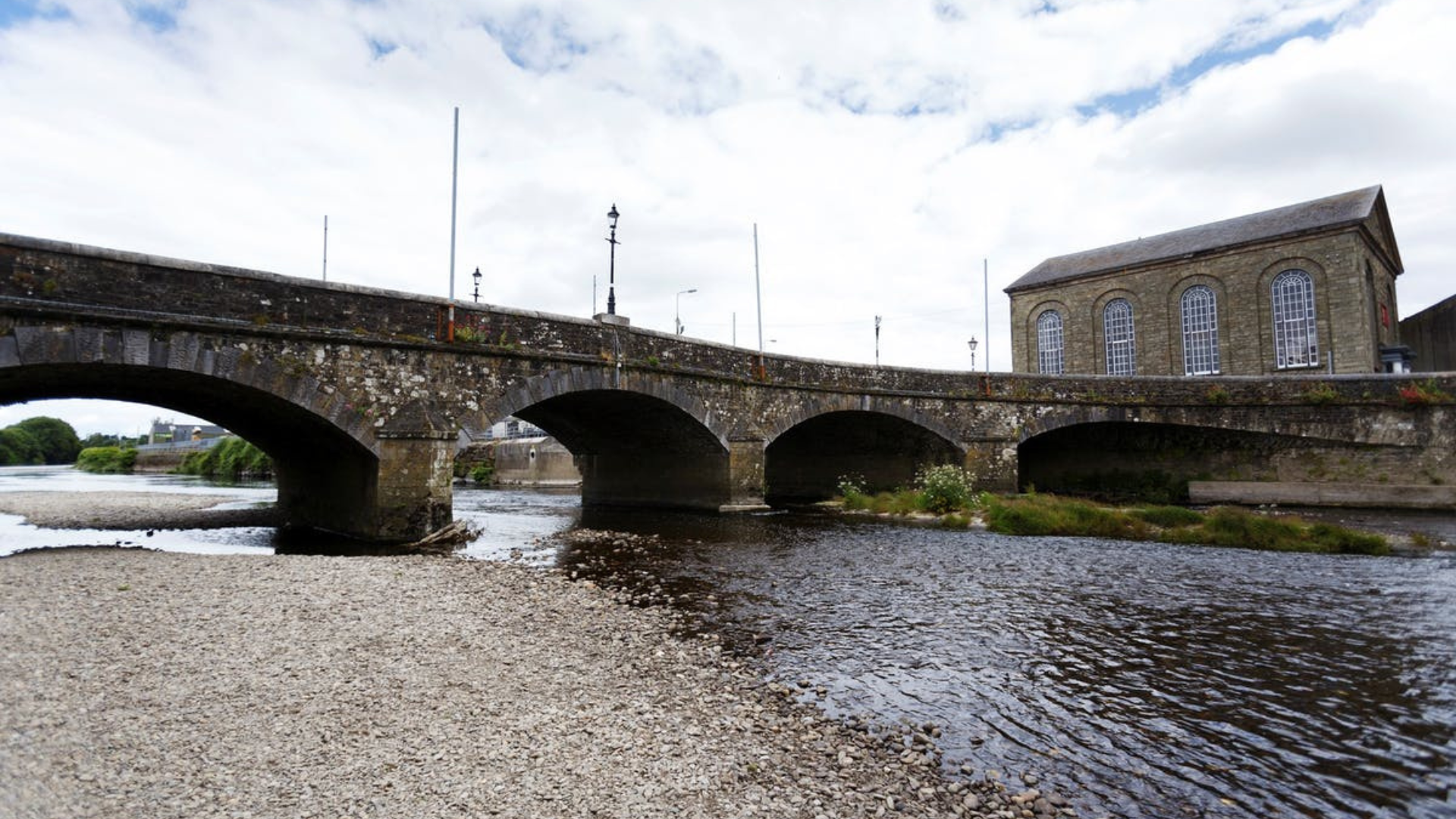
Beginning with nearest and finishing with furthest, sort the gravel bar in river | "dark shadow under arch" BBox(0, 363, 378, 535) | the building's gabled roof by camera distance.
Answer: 1. the gravel bar in river
2. "dark shadow under arch" BBox(0, 363, 378, 535)
3. the building's gabled roof

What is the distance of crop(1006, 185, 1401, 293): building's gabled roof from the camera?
110 ft

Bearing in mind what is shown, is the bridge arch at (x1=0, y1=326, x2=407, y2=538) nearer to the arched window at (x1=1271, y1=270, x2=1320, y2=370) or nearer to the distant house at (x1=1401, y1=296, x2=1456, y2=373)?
the arched window at (x1=1271, y1=270, x2=1320, y2=370)

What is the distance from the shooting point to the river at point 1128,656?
4457mm

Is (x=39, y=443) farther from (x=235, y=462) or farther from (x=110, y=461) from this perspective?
(x=235, y=462)

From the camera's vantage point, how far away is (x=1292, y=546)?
14164 millimetres

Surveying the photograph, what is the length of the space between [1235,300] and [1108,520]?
26.4 metres

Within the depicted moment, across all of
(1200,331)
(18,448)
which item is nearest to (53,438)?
(18,448)

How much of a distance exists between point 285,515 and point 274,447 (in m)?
2.21

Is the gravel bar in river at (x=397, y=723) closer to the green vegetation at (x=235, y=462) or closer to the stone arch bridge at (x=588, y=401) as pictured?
the stone arch bridge at (x=588, y=401)

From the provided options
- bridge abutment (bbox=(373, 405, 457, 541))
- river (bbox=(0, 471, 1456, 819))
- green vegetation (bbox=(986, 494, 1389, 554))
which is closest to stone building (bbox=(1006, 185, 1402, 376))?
green vegetation (bbox=(986, 494, 1389, 554))

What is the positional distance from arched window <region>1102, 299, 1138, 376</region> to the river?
95.6 feet

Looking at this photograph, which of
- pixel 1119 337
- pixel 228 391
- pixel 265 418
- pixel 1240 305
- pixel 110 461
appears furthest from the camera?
pixel 110 461

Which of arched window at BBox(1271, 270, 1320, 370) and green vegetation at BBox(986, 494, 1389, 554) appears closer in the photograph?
green vegetation at BBox(986, 494, 1389, 554)

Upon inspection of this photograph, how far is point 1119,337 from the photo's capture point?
40.4m
